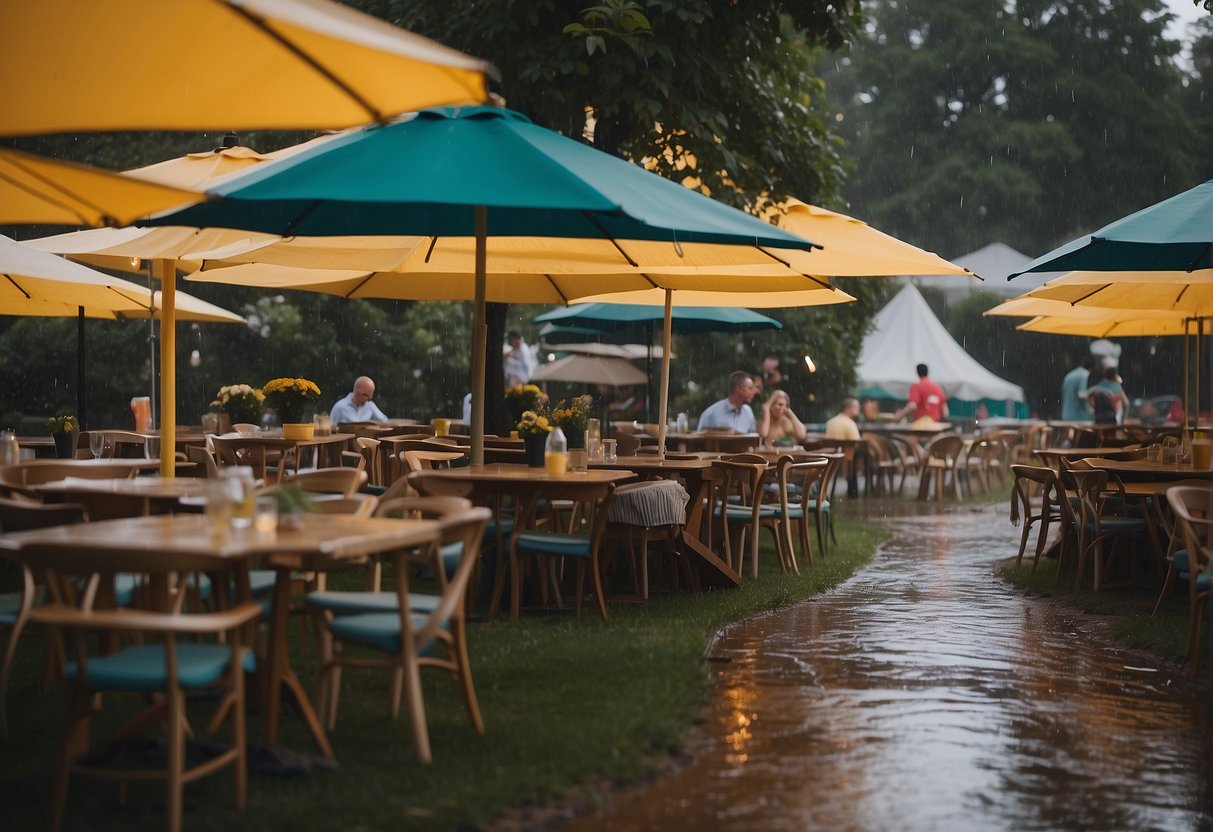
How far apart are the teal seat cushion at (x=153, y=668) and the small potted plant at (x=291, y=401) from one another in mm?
6350

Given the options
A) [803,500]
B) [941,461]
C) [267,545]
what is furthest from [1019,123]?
[267,545]

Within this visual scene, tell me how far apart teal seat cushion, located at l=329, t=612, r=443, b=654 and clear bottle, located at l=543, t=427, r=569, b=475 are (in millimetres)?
2644

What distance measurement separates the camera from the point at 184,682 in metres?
4.30

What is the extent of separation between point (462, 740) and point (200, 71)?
9.18 ft

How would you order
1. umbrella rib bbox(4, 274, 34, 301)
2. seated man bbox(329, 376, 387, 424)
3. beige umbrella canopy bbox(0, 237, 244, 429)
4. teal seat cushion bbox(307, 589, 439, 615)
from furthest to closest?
seated man bbox(329, 376, 387, 424) → umbrella rib bbox(4, 274, 34, 301) → beige umbrella canopy bbox(0, 237, 244, 429) → teal seat cushion bbox(307, 589, 439, 615)

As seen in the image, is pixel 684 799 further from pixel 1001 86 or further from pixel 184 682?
pixel 1001 86

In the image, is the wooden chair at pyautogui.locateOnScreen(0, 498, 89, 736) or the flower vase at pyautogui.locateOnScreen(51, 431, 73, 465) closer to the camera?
the wooden chair at pyautogui.locateOnScreen(0, 498, 89, 736)

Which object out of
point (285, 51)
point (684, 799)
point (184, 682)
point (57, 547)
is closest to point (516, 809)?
point (684, 799)

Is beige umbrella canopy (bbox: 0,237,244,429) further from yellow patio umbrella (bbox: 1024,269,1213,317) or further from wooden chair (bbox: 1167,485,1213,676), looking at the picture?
yellow patio umbrella (bbox: 1024,269,1213,317)

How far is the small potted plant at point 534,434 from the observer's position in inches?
326

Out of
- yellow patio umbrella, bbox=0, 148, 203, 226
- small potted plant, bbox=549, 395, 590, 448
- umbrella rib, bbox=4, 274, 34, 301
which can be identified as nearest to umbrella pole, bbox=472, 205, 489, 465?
small potted plant, bbox=549, 395, 590, 448

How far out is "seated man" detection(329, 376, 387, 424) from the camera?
15.2 meters

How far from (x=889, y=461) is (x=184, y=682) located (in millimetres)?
15478

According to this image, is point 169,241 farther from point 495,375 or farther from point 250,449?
point 495,375
